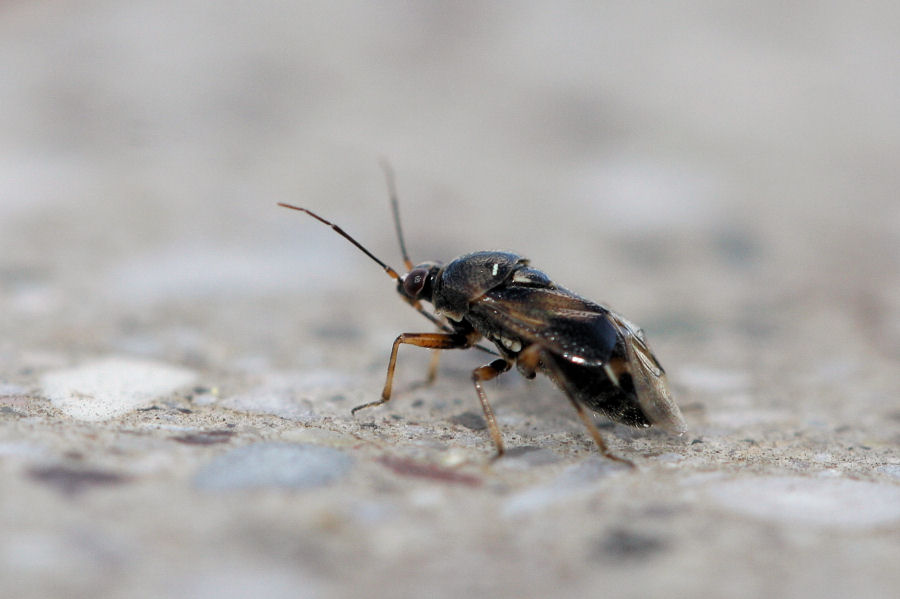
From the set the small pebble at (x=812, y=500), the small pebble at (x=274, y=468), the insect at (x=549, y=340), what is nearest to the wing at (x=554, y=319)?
the insect at (x=549, y=340)

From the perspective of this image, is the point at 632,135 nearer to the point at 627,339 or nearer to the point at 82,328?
the point at 627,339

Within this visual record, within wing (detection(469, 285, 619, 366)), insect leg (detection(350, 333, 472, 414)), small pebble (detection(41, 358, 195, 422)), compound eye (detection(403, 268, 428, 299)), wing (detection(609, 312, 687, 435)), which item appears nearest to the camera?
small pebble (detection(41, 358, 195, 422))

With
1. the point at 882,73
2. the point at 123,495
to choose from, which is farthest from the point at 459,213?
the point at 882,73

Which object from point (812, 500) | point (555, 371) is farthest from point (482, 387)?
point (812, 500)

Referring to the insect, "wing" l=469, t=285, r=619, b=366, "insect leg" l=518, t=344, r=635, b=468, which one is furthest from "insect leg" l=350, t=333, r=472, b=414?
"insect leg" l=518, t=344, r=635, b=468

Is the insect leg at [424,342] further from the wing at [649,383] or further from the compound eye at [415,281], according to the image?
the wing at [649,383]

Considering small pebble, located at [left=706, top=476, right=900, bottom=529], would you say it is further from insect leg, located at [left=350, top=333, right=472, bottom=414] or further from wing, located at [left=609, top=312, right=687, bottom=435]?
insect leg, located at [left=350, top=333, right=472, bottom=414]
